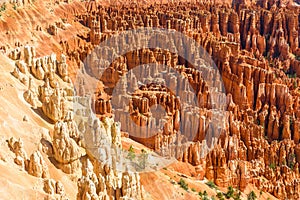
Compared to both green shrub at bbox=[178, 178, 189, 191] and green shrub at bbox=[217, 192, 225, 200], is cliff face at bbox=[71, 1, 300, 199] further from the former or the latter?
green shrub at bbox=[178, 178, 189, 191]

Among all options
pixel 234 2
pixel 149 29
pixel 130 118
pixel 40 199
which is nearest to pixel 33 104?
pixel 40 199

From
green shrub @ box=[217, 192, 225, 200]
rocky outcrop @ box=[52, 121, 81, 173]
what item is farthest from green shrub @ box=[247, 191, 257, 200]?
rocky outcrop @ box=[52, 121, 81, 173]

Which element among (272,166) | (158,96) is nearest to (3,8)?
(158,96)

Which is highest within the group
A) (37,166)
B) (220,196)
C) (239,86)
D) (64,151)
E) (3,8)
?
(3,8)

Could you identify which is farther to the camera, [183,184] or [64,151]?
[183,184]

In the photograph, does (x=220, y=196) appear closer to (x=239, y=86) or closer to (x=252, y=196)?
(x=252, y=196)

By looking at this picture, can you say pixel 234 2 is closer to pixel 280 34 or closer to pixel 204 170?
pixel 280 34

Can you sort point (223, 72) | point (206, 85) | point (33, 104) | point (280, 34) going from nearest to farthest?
point (33, 104), point (206, 85), point (223, 72), point (280, 34)

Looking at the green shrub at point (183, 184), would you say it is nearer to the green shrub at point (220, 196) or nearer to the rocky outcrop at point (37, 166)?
the green shrub at point (220, 196)

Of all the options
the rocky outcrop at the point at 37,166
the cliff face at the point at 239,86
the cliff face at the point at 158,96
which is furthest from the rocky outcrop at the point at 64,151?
the cliff face at the point at 239,86
